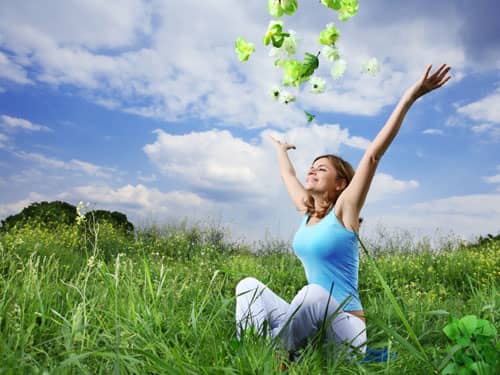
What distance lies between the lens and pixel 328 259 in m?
3.04

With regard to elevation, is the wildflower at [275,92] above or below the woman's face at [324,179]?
above

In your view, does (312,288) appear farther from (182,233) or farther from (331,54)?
(182,233)

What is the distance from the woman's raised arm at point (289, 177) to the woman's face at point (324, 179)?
6.9 inches

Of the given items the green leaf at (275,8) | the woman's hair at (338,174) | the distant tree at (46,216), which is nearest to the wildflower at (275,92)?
the green leaf at (275,8)

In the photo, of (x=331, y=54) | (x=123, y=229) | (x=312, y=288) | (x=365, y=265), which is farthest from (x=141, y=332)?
(x=123, y=229)

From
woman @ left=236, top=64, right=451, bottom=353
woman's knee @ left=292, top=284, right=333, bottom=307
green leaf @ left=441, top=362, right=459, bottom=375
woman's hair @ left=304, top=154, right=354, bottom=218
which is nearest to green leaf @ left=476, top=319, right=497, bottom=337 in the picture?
green leaf @ left=441, top=362, right=459, bottom=375

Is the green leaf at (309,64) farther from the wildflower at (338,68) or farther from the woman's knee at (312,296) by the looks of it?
the woman's knee at (312,296)

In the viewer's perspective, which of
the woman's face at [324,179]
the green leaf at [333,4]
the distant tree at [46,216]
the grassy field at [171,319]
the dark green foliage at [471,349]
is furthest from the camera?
the distant tree at [46,216]

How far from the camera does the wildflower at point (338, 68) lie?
235cm

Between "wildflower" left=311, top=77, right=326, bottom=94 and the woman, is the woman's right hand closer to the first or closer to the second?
→ the woman

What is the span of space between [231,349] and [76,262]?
4.95 metres

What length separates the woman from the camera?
265 centimetres

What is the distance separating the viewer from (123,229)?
34.3ft

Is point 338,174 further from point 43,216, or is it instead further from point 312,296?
point 43,216
